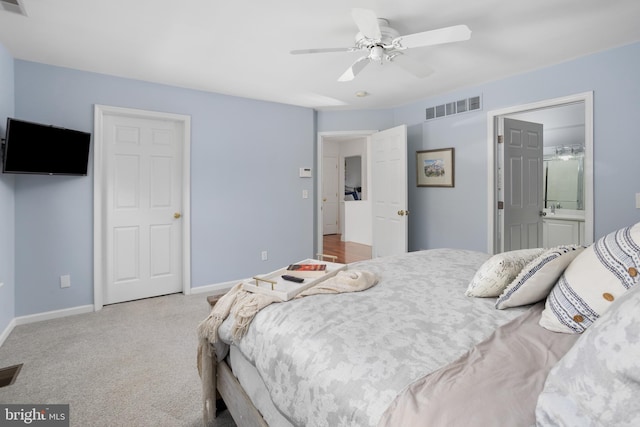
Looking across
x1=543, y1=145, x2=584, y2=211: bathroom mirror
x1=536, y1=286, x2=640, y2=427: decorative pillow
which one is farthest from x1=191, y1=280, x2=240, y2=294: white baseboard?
x1=543, y1=145, x2=584, y2=211: bathroom mirror

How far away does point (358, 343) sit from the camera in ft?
3.60

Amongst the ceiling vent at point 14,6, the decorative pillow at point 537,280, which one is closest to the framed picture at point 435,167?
the decorative pillow at point 537,280

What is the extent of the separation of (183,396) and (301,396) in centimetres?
131

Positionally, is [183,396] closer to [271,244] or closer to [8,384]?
[8,384]

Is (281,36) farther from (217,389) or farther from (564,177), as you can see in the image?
(564,177)

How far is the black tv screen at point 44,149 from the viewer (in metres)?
2.72

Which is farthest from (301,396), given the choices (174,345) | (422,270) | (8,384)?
(8,384)

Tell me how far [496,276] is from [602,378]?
0.87 m

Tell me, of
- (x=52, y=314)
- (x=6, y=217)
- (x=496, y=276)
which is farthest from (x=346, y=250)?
(x=496, y=276)

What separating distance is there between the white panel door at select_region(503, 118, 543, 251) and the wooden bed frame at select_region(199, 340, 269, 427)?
3.40 metres

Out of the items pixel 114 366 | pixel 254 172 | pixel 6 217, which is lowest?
pixel 114 366

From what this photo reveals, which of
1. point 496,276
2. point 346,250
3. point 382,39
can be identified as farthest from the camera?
point 346,250

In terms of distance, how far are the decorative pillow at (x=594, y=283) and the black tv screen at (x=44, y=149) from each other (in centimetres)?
365

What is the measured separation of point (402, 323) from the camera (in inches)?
49.5
